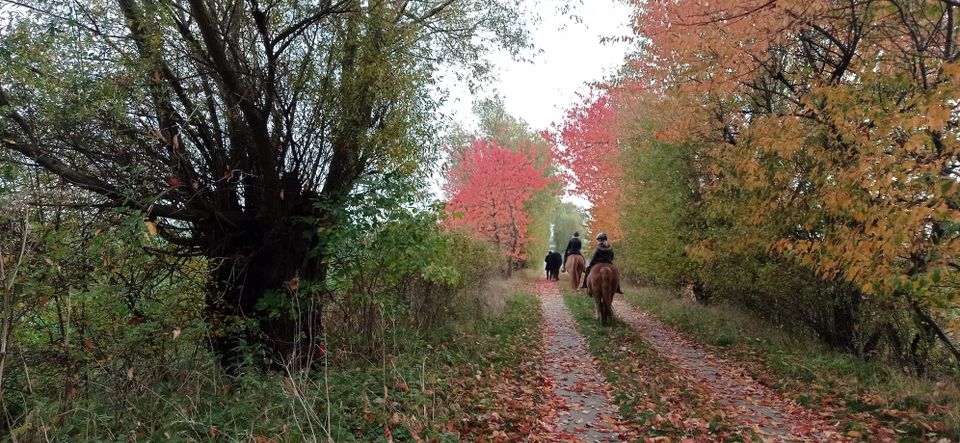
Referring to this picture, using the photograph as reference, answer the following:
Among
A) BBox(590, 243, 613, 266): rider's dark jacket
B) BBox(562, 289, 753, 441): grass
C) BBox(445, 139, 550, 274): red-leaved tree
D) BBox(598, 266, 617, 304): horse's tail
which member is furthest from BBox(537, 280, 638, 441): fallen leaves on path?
BBox(445, 139, 550, 274): red-leaved tree

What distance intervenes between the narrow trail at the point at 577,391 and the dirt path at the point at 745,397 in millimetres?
1405

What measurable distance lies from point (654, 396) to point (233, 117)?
6.35 m

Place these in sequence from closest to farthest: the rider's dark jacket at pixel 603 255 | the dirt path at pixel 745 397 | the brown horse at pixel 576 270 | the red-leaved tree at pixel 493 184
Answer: the dirt path at pixel 745 397, the rider's dark jacket at pixel 603 255, the brown horse at pixel 576 270, the red-leaved tree at pixel 493 184

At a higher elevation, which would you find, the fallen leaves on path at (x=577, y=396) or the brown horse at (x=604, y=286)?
the brown horse at (x=604, y=286)

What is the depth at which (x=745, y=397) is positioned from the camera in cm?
709

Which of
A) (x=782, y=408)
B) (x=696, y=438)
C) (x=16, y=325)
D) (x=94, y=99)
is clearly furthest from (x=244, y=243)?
(x=782, y=408)

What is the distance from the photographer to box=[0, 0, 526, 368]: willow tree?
544 cm

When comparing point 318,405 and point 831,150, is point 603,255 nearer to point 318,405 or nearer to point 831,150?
point 831,150

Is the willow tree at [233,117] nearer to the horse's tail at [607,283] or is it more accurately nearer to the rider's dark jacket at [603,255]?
the horse's tail at [607,283]

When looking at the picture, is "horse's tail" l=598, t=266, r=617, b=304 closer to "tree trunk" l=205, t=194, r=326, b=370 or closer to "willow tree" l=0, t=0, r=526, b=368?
"willow tree" l=0, t=0, r=526, b=368

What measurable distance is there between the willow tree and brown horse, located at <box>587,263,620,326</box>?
21.8ft

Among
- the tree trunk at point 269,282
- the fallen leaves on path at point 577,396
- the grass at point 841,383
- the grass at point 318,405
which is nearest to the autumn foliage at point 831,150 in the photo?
the grass at point 841,383

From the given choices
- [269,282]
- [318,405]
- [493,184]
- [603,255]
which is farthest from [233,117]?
[493,184]

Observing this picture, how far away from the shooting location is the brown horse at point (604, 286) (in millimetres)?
12906
